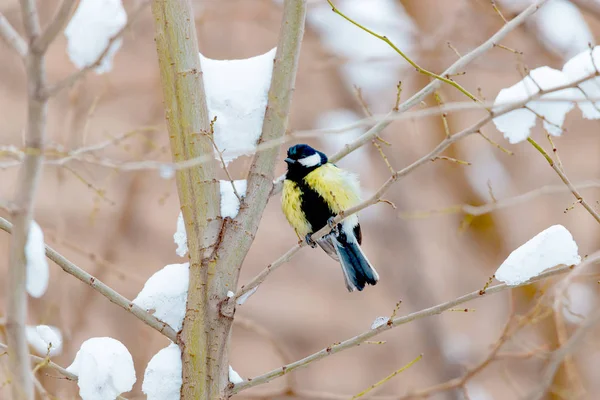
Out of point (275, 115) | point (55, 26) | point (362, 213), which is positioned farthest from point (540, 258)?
point (362, 213)

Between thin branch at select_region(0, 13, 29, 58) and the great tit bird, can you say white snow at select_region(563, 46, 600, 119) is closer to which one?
the great tit bird

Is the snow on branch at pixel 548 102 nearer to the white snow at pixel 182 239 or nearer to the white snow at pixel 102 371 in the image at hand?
the white snow at pixel 182 239

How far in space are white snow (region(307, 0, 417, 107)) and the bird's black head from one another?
1280 mm

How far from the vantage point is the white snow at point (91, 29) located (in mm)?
1441

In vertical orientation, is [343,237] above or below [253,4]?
below

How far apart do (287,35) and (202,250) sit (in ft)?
1.84

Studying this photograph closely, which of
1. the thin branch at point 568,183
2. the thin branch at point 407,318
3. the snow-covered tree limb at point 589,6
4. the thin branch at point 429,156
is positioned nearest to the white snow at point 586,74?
the thin branch at point 568,183

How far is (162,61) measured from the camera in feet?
5.75

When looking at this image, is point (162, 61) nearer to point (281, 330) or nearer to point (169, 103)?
point (169, 103)

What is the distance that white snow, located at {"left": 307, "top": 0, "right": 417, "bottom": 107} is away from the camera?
4094mm

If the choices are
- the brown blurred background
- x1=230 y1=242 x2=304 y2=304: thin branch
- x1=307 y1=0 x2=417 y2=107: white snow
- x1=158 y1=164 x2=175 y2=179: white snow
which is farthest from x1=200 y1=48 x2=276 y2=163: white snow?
x1=307 y1=0 x2=417 y2=107: white snow

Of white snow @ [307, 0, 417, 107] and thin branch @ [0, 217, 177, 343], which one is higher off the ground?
white snow @ [307, 0, 417, 107]

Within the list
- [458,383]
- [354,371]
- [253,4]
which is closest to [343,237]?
[458,383]

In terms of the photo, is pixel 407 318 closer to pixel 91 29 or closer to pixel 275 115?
pixel 275 115
